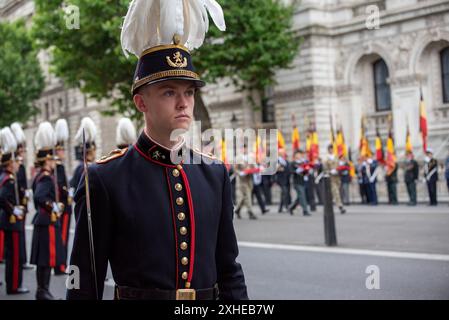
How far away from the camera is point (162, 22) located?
2.80 meters

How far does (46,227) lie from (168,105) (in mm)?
6716

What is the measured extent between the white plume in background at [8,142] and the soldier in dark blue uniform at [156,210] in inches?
310

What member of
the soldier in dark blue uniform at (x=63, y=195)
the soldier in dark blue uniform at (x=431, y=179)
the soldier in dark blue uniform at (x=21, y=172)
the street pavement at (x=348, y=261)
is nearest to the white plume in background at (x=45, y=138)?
the soldier in dark blue uniform at (x=63, y=195)

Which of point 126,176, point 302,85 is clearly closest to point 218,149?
point 302,85

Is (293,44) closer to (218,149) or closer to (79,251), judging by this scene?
(218,149)

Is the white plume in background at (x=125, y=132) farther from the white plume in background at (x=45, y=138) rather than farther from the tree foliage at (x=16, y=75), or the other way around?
the tree foliage at (x=16, y=75)

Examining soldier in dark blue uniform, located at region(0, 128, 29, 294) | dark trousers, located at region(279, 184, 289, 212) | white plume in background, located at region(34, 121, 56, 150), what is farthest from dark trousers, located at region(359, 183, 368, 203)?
soldier in dark blue uniform, located at region(0, 128, 29, 294)

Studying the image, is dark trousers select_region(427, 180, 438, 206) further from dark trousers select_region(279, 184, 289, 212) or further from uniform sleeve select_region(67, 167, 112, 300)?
uniform sleeve select_region(67, 167, 112, 300)

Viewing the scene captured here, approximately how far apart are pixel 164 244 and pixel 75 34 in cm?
2311

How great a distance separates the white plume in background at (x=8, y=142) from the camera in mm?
10266

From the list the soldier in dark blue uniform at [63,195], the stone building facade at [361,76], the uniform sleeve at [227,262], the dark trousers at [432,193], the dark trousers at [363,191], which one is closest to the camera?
the uniform sleeve at [227,262]
